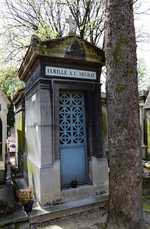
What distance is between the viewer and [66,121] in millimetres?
5066

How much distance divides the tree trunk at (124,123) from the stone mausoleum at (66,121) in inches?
59.8

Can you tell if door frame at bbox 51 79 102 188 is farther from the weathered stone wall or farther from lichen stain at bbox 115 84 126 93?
lichen stain at bbox 115 84 126 93

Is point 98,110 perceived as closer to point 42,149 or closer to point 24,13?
point 42,149

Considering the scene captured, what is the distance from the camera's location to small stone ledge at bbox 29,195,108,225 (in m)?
4.07

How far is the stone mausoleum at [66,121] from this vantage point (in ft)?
14.9

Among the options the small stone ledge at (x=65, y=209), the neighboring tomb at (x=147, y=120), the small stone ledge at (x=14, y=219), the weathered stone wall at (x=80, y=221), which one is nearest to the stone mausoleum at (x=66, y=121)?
the small stone ledge at (x=65, y=209)

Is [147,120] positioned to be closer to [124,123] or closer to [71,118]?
[71,118]

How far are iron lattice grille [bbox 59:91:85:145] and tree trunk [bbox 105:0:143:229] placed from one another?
1.78 meters

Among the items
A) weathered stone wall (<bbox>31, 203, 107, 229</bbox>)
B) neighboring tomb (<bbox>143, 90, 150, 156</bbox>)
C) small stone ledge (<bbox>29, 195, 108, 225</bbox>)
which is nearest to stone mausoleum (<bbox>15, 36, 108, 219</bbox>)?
small stone ledge (<bbox>29, 195, 108, 225</bbox>)

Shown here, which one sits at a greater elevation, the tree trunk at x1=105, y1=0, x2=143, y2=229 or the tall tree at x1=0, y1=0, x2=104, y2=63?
the tall tree at x1=0, y1=0, x2=104, y2=63

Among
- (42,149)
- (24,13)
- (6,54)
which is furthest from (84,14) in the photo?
(42,149)

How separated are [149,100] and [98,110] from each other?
700 cm

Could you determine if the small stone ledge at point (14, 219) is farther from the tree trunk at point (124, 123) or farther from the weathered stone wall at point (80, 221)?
the tree trunk at point (124, 123)

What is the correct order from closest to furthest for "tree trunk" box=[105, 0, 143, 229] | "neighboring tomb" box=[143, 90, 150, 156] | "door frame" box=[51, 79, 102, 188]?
"tree trunk" box=[105, 0, 143, 229], "door frame" box=[51, 79, 102, 188], "neighboring tomb" box=[143, 90, 150, 156]
